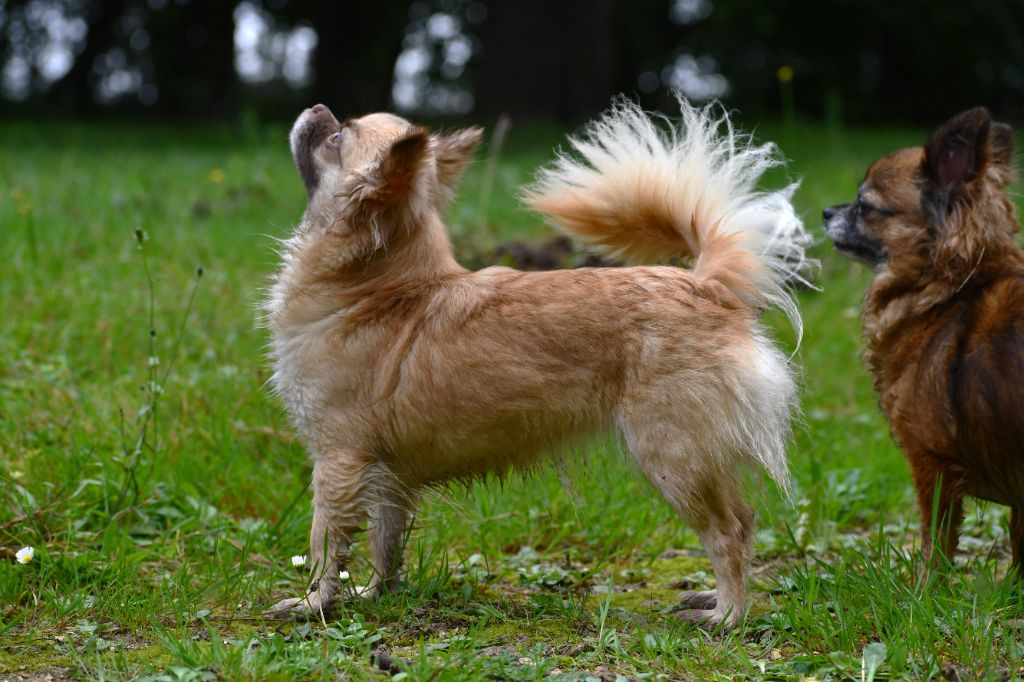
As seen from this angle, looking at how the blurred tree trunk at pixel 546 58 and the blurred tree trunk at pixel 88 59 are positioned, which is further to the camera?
the blurred tree trunk at pixel 88 59

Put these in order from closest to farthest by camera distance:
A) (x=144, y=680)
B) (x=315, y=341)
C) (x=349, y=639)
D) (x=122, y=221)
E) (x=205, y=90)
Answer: (x=144, y=680) < (x=349, y=639) < (x=315, y=341) < (x=122, y=221) < (x=205, y=90)

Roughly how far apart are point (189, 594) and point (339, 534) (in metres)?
0.51

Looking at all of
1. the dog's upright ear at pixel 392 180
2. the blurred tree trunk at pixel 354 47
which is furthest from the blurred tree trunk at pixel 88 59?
the dog's upright ear at pixel 392 180

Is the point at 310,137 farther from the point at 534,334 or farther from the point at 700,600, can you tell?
the point at 700,600

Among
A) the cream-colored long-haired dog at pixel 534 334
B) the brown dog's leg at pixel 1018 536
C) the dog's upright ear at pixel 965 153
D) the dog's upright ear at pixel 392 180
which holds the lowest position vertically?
the brown dog's leg at pixel 1018 536

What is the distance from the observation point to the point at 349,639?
10.3 ft

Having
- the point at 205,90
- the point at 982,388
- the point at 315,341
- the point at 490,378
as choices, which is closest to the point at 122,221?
the point at 315,341

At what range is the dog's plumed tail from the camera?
368 cm

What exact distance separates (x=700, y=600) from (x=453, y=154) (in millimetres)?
1831

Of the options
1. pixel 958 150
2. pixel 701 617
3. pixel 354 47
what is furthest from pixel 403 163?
pixel 354 47

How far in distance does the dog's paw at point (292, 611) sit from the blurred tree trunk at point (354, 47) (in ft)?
50.5

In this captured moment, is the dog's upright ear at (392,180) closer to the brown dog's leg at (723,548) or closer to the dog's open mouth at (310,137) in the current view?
the dog's open mouth at (310,137)

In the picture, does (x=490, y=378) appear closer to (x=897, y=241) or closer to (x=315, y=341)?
(x=315, y=341)

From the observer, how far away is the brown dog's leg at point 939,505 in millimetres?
3721
